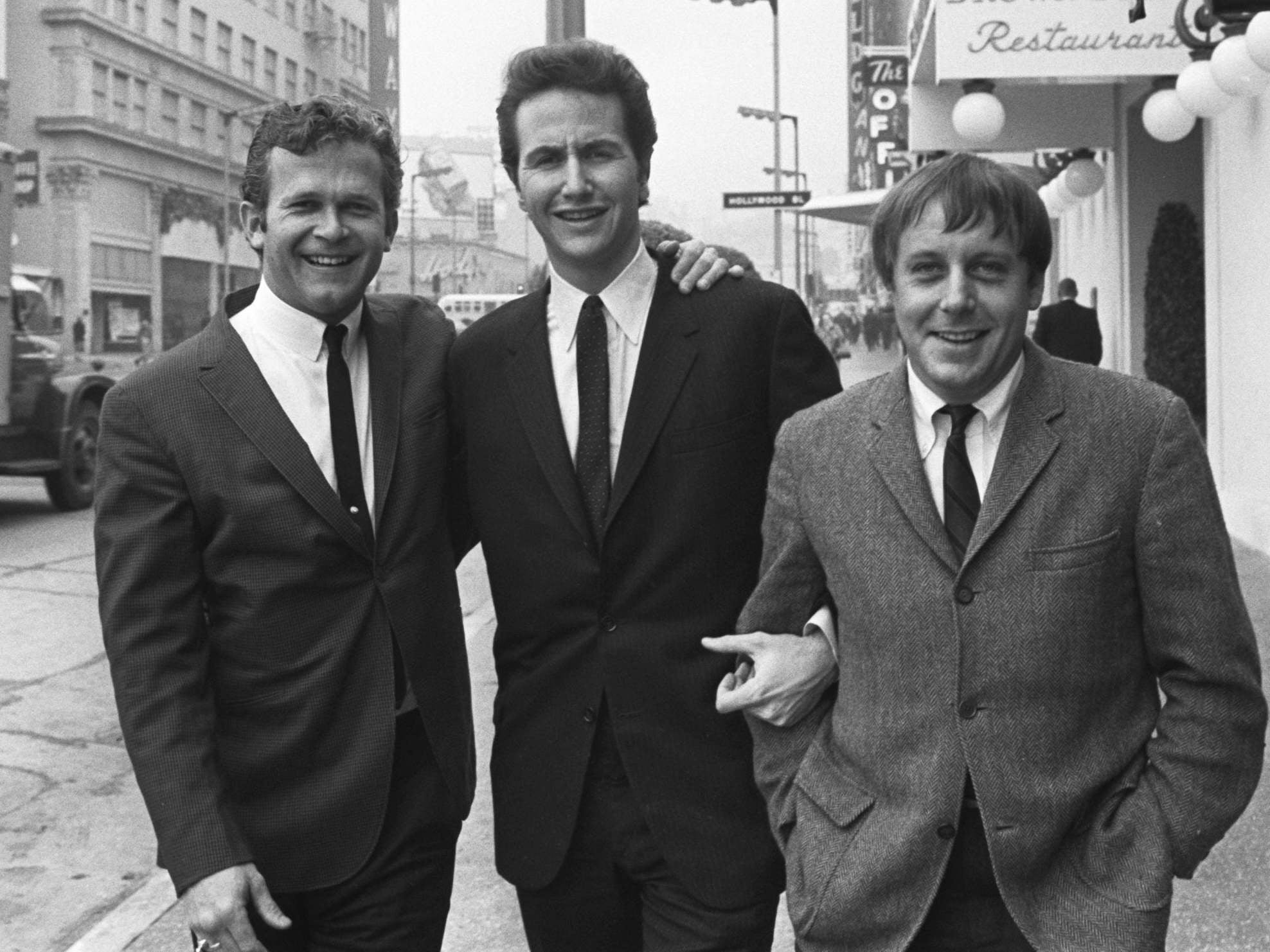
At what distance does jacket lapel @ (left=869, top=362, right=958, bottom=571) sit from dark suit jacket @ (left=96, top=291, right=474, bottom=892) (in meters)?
0.86

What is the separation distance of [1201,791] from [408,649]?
1291mm

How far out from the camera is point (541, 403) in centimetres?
268

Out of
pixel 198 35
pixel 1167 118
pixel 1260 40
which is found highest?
pixel 198 35

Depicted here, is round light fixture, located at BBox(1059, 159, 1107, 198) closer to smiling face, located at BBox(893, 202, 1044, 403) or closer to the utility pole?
the utility pole

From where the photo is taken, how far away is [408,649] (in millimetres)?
2611

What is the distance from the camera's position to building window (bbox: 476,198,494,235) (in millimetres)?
132500

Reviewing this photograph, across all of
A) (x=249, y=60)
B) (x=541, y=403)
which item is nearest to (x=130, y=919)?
(x=541, y=403)

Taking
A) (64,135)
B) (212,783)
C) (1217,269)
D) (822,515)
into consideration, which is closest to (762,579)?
(822,515)

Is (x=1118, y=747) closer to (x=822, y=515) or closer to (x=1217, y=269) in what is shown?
(x=822, y=515)

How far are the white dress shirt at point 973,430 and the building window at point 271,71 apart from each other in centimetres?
6933

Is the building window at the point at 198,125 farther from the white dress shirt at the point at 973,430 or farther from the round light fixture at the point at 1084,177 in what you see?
the white dress shirt at the point at 973,430

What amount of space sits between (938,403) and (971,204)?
0.29 m

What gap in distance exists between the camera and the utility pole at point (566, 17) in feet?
26.2

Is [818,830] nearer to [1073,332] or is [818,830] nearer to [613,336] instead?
[613,336]
